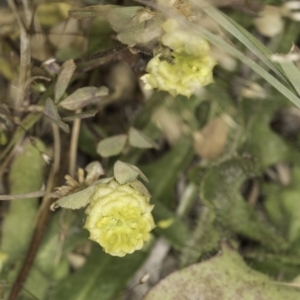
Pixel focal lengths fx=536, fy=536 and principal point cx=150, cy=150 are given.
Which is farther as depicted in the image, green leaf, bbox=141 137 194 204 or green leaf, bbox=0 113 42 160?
green leaf, bbox=141 137 194 204

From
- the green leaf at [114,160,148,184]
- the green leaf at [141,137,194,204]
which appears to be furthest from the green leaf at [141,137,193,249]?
the green leaf at [114,160,148,184]

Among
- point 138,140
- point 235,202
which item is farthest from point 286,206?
point 138,140

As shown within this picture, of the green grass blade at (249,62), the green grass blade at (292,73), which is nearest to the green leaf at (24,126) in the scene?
the green grass blade at (249,62)

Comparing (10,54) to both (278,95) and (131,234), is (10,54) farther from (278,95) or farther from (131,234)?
(278,95)

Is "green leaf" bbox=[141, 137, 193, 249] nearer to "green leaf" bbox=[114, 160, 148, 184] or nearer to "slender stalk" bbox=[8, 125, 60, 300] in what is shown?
"slender stalk" bbox=[8, 125, 60, 300]

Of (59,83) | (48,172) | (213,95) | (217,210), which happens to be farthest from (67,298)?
(213,95)

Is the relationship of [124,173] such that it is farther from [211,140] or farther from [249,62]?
[211,140]
